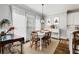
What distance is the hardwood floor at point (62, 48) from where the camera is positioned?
1823 millimetres

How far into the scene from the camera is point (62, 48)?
1.83 meters

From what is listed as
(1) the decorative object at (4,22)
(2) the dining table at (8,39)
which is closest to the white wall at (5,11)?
(1) the decorative object at (4,22)

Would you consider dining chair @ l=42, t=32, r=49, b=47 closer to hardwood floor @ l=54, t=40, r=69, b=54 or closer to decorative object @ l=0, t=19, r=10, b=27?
hardwood floor @ l=54, t=40, r=69, b=54

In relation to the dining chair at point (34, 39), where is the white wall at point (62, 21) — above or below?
above

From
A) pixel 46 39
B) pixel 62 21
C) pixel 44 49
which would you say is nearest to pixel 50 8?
pixel 62 21

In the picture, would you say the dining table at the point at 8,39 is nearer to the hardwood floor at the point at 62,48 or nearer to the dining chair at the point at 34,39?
the dining chair at the point at 34,39

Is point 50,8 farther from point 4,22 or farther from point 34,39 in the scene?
point 4,22

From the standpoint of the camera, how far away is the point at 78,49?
185 centimetres

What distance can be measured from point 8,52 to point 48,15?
34.6 inches

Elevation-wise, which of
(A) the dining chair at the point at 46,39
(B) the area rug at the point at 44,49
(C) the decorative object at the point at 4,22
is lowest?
(B) the area rug at the point at 44,49

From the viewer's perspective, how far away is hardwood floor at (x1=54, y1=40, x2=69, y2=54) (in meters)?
1.82

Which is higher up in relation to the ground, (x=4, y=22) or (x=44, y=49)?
(x=4, y=22)

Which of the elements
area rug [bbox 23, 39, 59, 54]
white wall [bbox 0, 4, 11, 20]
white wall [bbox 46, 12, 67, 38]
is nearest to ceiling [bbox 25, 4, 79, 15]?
white wall [bbox 46, 12, 67, 38]
